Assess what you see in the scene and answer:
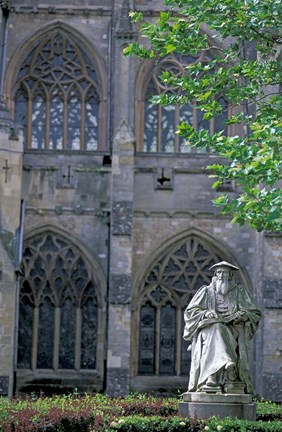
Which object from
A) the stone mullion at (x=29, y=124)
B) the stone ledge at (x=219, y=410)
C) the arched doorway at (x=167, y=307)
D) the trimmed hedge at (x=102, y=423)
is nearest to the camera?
the trimmed hedge at (x=102, y=423)

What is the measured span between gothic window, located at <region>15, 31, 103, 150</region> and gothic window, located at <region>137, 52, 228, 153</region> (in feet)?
4.47

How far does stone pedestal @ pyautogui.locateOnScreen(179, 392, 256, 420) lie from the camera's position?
46.9 ft

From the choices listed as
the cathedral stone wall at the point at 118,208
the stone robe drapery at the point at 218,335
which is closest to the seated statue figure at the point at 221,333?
the stone robe drapery at the point at 218,335

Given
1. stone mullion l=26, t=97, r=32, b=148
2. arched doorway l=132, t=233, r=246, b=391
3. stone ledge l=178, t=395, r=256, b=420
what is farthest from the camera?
stone mullion l=26, t=97, r=32, b=148

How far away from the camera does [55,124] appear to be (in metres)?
29.0

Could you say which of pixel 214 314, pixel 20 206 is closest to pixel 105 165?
pixel 20 206

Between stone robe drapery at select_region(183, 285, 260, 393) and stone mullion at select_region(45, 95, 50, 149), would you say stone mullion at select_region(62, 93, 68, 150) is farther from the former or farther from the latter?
stone robe drapery at select_region(183, 285, 260, 393)

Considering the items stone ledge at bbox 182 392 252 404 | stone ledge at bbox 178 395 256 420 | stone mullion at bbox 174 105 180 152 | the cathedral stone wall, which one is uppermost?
stone mullion at bbox 174 105 180 152

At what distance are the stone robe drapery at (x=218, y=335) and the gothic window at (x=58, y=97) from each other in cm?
1422

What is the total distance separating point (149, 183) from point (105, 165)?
52.0 inches

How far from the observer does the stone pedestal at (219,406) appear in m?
14.3

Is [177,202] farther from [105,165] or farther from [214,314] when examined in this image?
[214,314]

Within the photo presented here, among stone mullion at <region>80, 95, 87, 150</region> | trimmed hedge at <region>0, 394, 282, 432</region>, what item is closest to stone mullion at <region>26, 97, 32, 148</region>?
stone mullion at <region>80, 95, 87, 150</region>

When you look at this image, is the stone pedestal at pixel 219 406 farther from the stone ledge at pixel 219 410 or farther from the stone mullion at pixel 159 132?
the stone mullion at pixel 159 132
